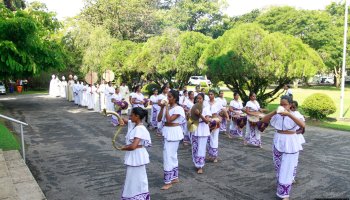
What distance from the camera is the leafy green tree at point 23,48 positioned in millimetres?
18594

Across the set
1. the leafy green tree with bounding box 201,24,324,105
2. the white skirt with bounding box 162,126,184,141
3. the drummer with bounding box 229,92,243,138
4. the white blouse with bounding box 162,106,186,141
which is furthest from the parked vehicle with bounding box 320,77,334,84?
the white skirt with bounding box 162,126,184,141

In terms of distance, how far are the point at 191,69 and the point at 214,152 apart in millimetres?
13323

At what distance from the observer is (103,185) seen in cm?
715

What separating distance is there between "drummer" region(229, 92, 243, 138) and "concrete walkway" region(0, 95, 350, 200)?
69 cm

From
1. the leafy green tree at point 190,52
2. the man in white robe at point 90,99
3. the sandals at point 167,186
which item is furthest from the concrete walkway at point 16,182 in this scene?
the leafy green tree at point 190,52

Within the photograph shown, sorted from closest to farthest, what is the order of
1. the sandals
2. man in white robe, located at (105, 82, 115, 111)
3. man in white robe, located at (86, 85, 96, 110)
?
the sandals
man in white robe, located at (105, 82, 115, 111)
man in white robe, located at (86, 85, 96, 110)

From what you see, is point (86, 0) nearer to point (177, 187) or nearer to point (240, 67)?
point (240, 67)

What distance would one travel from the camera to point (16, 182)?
265 inches

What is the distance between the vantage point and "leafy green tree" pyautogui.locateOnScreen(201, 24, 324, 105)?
15836 mm

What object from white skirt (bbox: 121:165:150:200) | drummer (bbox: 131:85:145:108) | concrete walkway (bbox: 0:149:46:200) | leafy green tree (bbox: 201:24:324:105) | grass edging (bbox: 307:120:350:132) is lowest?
grass edging (bbox: 307:120:350:132)

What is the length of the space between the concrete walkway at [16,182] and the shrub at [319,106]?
13.3 metres

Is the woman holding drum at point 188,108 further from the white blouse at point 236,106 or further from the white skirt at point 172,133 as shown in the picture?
the white skirt at point 172,133

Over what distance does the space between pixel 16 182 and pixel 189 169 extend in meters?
3.93

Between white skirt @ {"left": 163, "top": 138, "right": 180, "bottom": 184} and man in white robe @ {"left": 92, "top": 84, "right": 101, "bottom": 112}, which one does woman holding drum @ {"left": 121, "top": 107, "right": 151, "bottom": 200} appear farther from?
man in white robe @ {"left": 92, "top": 84, "right": 101, "bottom": 112}
